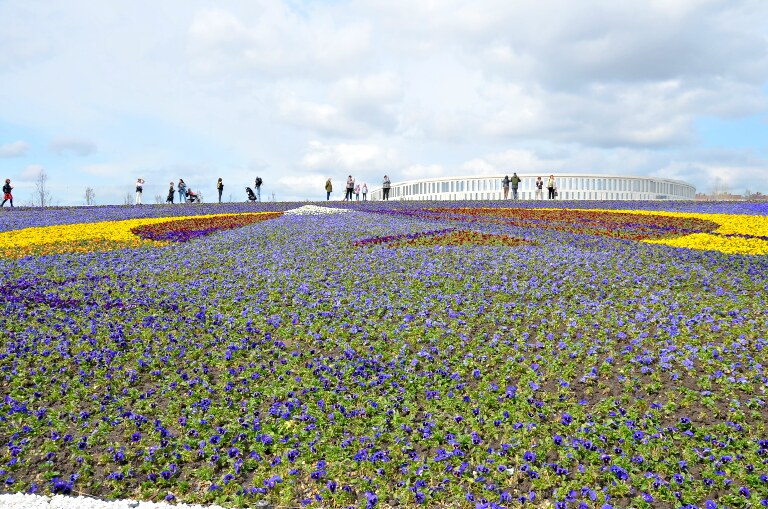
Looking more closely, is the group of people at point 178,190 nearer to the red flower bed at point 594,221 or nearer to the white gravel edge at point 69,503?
the red flower bed at point 594,221

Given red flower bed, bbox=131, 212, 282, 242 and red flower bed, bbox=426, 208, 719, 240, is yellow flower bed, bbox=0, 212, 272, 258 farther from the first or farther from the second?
red flower bed, bbox=426, 208, 719, 240

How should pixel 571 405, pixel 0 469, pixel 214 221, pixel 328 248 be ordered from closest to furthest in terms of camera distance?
pixel 0 469
pixel 571 405
pixel 328 248
pixel 214 221

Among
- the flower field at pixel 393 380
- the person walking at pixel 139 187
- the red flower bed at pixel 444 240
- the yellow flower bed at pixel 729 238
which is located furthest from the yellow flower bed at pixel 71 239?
the yellow flower bed at pixel 729 238

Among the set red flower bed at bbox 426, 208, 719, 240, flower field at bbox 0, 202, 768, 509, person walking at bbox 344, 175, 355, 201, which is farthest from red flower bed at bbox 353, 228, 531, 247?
person walking at bbox 344, 175, 355, 201

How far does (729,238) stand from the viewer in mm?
23875

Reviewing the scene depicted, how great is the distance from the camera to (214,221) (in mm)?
29875

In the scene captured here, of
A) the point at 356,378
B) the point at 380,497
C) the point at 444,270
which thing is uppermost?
the point at 444,270

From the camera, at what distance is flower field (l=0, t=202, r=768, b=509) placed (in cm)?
716

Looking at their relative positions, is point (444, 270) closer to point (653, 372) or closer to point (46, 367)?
point (653, 372)

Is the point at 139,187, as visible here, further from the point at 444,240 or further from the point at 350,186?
the point at 444,240

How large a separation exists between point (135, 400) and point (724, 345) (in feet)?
32.5

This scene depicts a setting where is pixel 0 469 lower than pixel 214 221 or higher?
lower

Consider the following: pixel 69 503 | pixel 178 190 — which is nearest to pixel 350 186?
pixel 178 190

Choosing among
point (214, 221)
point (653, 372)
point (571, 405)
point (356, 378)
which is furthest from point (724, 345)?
point (214, 221)
